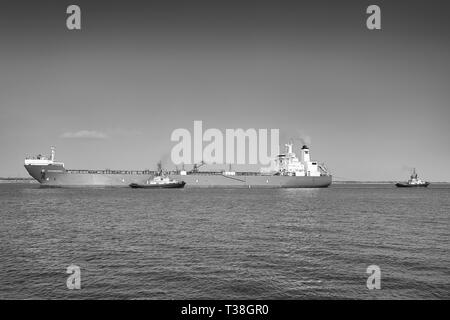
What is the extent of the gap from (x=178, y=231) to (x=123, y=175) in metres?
82.5

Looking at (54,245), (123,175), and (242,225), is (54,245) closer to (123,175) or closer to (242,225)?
(242,225)

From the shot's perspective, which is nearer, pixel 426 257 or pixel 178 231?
pixel 426 257

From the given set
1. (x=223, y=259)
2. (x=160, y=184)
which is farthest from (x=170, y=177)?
(x=223, y=259)

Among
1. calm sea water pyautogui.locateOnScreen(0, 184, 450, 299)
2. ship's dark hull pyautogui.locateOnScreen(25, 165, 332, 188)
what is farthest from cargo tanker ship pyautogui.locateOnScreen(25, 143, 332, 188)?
calm sea water pyautogui.locateOnScreen(0, 184, 450, 299)

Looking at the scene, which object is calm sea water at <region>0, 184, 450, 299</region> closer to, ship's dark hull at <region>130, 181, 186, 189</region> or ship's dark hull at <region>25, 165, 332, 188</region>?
ship's dark hull at <region>130, 181, 186, 189</region>

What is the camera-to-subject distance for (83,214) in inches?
1453

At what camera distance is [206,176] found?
106312mm

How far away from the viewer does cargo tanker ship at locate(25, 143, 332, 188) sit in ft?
317

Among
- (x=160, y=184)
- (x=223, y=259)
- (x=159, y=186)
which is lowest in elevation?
(x=159, y=186)

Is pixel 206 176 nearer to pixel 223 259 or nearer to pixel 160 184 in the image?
pixel 160 184
